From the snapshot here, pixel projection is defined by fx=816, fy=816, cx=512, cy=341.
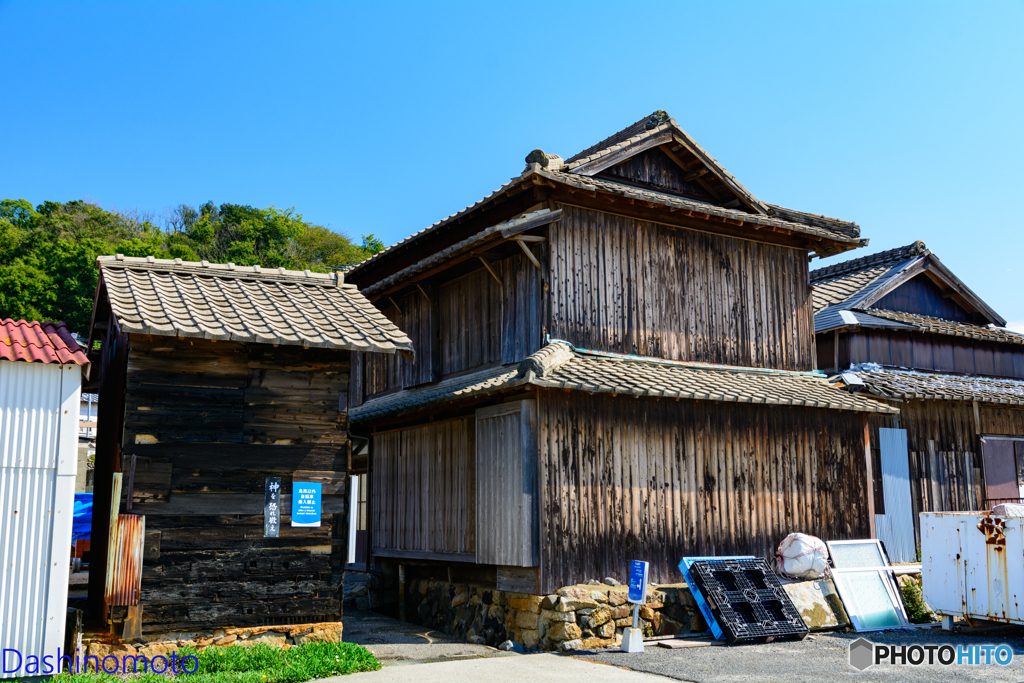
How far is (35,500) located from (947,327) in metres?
19.5

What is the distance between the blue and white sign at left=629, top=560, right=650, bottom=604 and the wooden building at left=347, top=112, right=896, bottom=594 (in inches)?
31.2

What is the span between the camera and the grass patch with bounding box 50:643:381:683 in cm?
820

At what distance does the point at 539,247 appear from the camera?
13383mm

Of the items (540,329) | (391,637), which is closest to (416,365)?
(540,329)

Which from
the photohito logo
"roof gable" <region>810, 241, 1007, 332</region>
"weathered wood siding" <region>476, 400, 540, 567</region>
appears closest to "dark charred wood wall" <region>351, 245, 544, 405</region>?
"weathered wood siding" <region>476, 400, 540, 567</region>

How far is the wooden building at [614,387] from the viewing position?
1209 centimetres

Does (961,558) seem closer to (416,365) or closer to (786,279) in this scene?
(786,279)

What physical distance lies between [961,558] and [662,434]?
15.2ft

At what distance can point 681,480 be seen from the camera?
509 inches

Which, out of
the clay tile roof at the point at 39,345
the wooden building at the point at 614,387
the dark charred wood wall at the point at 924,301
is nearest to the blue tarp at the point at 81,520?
the wooden building at the point at 614,387

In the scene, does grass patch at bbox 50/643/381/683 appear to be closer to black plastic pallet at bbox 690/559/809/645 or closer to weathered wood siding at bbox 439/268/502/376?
black plastic pallet at bbox 690/559/809/645

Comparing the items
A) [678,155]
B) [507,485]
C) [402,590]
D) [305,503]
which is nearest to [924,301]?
[678,155]

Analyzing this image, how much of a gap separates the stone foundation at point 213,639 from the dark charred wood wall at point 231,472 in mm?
105

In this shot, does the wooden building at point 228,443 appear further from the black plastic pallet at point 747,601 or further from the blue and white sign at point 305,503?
the black plastic pallet at point 747,601
